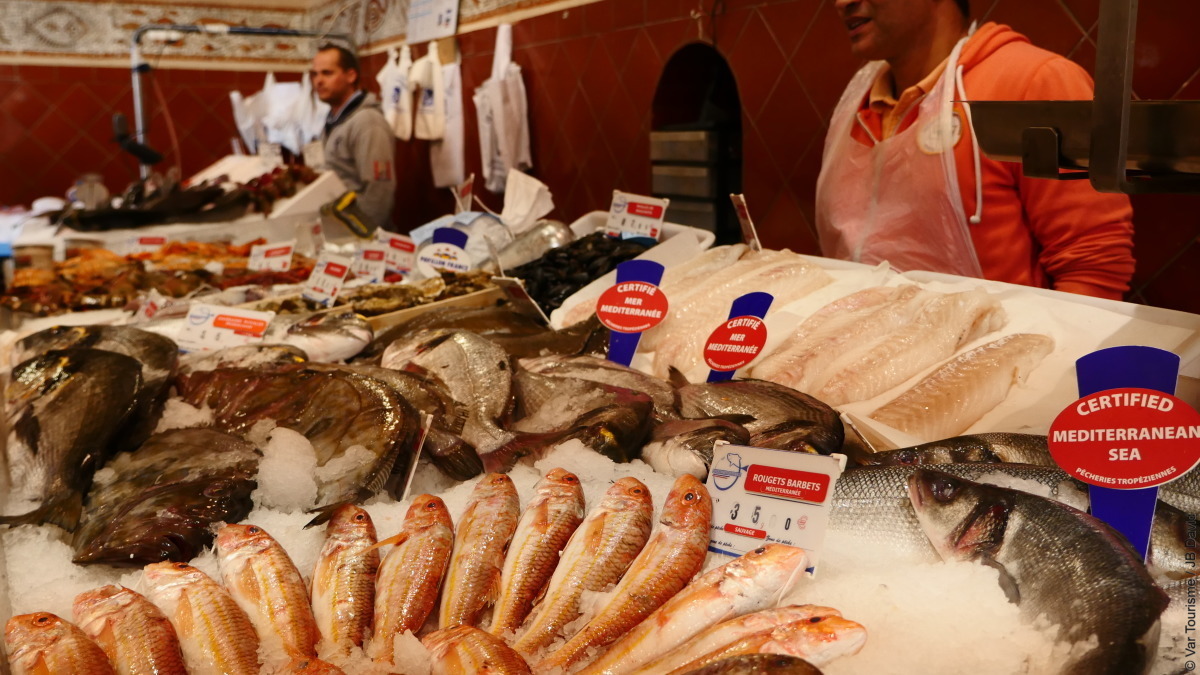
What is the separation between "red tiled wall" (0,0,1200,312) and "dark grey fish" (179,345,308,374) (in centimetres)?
312

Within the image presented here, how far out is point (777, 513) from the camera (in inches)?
56.5

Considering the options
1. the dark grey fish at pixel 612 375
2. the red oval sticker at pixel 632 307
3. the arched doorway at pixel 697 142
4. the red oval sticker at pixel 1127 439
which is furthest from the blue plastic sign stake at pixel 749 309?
the arched doorway at pixel 697 142

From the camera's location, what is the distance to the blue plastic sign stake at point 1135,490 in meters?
1.33

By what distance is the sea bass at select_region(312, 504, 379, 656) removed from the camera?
1.37 meters

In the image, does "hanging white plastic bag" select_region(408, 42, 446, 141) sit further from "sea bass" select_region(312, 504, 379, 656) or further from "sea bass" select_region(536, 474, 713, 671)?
"sea bass" select_region(536, 474, 713, 671)

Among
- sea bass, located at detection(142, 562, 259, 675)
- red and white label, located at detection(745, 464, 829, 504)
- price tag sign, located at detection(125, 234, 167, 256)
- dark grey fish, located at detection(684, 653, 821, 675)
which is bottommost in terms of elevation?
price tag sign, located at detection(125, 234, 167, 256)

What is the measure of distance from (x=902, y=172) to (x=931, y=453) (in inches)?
74.3

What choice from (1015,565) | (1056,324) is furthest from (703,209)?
(1015,565)

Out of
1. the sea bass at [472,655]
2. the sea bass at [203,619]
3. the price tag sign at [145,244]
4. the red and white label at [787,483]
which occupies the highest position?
the red and white label at [787,483]

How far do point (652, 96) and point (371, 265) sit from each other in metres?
2.44

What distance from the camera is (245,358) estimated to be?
8.64ft

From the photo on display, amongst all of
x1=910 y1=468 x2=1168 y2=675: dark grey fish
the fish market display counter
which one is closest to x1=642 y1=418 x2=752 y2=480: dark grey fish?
the fish market display counter

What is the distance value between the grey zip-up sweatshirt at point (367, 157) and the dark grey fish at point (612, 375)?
16.0ft

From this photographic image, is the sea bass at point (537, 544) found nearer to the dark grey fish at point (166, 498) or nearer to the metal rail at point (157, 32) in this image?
the dark grey fish at point (166, 498)
